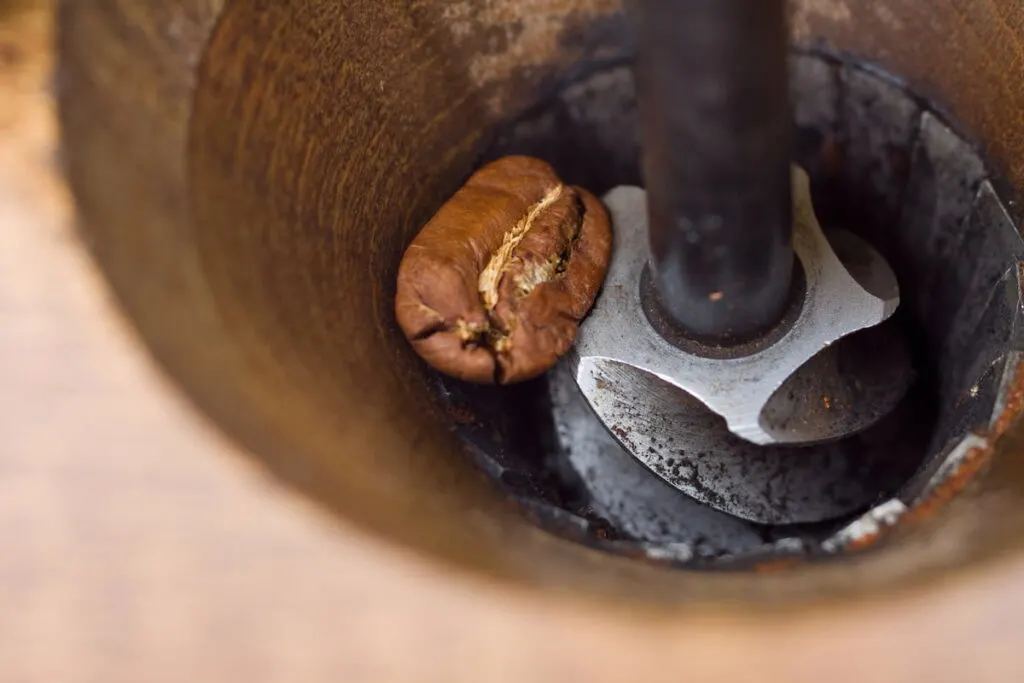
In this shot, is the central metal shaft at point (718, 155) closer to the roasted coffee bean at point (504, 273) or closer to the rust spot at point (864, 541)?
the roasted coffee bean at point (504, 273)

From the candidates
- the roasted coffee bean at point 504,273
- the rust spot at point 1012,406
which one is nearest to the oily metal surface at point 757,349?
the roasted coffee bean at point 504,273

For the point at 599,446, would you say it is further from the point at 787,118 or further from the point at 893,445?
the point at 787,118

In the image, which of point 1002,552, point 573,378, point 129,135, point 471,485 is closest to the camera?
point 1002,552

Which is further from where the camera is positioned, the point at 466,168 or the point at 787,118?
the point at 466,168

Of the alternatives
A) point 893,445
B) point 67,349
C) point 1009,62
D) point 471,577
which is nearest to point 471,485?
point 471,577

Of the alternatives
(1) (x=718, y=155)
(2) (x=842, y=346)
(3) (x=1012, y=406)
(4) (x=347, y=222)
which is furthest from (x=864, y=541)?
(4) (x=347, y=222)

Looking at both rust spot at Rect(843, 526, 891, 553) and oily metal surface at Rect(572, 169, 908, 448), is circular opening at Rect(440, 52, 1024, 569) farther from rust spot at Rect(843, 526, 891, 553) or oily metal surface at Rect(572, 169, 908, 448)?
rust spot at Rect(843, 526, 891, 553)

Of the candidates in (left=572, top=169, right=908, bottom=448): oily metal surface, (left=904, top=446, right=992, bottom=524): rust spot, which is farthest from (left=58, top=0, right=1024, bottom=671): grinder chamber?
(left=572, top=169, right=908, bottom=448): oily metal surface
